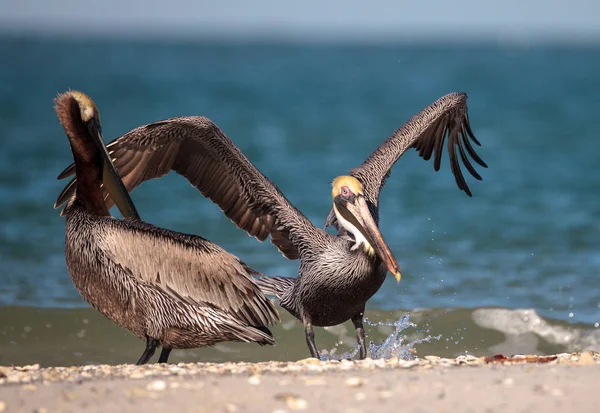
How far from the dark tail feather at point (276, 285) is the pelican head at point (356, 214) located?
78cm

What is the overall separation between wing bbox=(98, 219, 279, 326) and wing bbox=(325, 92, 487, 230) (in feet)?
3.95

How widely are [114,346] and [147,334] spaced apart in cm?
196

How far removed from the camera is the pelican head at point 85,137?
6.52 m

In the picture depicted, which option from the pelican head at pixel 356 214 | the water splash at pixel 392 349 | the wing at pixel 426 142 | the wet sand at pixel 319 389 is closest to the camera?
the wet sand at pixel 319 389

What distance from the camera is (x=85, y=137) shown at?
6574mm

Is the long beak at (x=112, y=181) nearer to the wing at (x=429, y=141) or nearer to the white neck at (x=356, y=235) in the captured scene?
the white neck at (x=356, y=235)

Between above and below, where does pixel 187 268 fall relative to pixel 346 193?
below

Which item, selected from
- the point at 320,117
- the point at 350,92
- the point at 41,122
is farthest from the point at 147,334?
the point at 350,92

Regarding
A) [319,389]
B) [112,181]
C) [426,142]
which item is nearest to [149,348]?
[112,181]

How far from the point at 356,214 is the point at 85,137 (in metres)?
1.68

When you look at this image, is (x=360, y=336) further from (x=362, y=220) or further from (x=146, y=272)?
(x=146, y=272)

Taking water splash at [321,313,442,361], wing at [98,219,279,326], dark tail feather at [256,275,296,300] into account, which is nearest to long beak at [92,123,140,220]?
wing at [98,219,279,326]

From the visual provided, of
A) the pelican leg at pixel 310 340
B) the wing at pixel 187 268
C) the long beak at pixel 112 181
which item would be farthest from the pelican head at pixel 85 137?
the pelican leg at pixel 310 340

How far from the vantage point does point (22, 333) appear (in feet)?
28.0
